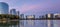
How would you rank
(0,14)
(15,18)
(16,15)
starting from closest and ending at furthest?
(0,14) < (15,18) < (16,15)

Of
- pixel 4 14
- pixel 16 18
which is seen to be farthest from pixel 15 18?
pixel 4 14

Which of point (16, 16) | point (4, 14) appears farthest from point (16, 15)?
point (4, 14)

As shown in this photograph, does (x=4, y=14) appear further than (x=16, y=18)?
No

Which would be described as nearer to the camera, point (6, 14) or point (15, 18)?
point (6, 14)

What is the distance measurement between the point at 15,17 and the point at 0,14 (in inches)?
629

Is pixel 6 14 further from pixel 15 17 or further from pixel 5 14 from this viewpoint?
pixel 15 17

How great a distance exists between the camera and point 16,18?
63719 millimetres

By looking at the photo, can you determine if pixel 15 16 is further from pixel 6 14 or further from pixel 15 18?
pixel 6 14

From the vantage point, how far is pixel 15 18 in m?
63.2

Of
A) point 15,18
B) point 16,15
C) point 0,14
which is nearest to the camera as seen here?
point 0,14

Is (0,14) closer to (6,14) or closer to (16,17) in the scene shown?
(6,14)

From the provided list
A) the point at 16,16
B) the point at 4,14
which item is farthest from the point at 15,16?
the point at 4,14

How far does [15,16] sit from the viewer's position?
6569cm

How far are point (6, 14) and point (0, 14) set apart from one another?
6.77ft
